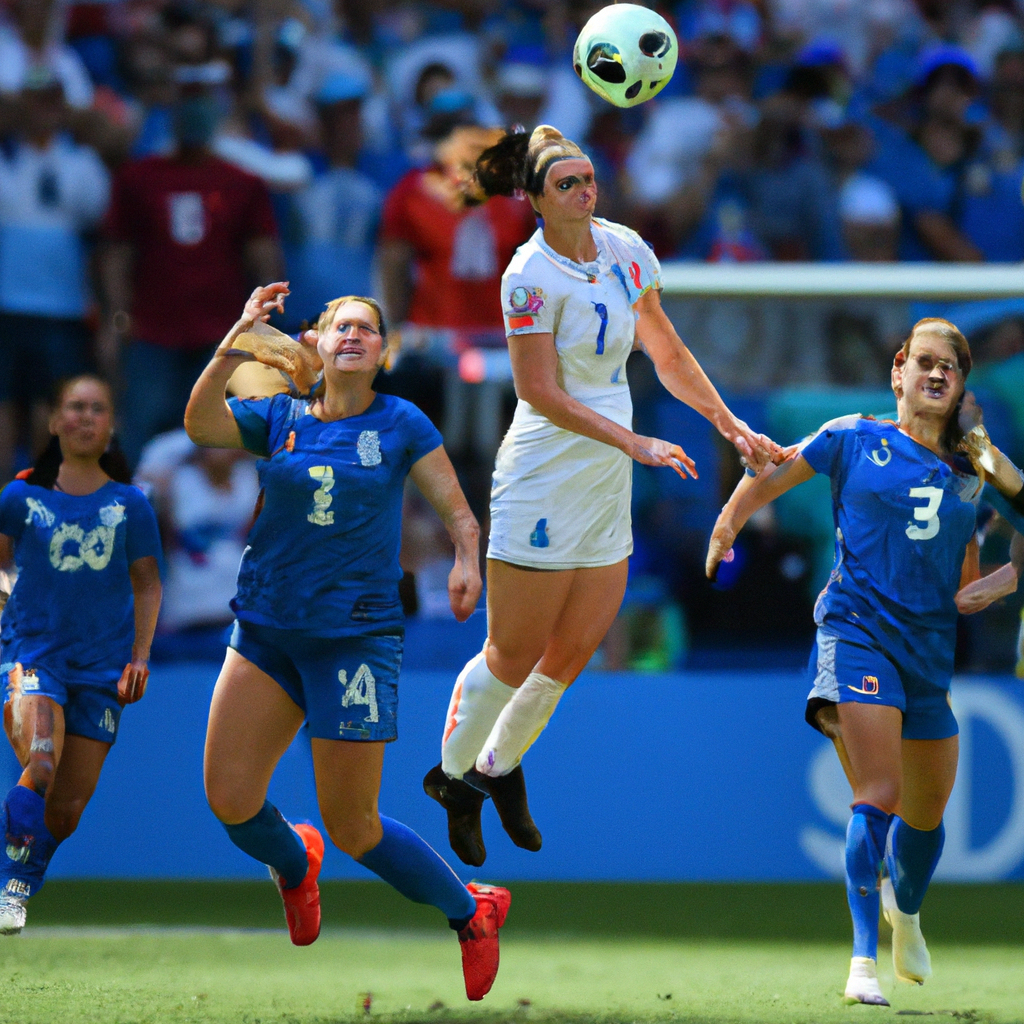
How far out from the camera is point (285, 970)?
21.2ft

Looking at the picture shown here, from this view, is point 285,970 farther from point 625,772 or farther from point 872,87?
point 872,87

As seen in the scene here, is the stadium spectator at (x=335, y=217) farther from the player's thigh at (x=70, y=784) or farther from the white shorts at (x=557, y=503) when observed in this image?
the white shorts at (x=557, y=503)

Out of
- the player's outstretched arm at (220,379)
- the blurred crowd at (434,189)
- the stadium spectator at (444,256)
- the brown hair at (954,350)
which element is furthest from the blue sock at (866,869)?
the stadium spectator at (444,256)

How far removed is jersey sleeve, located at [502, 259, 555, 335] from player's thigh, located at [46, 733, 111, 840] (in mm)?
2202

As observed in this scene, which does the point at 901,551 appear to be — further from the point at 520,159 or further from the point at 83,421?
the point at 83,421

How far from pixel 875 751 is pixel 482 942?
1.44m

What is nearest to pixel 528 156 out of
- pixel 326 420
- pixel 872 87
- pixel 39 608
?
pixel 326 420

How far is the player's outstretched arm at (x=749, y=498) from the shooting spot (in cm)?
A: 528

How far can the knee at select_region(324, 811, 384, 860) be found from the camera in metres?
5.08

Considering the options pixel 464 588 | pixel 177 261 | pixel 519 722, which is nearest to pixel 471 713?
pixel 519 722

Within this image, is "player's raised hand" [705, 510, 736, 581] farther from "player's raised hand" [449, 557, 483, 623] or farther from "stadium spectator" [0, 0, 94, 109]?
"stadium spectator" [0, 0, 94, 109]

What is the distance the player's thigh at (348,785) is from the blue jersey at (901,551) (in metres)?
1.51

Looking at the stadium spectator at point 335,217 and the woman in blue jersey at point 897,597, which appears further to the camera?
the stadium spectator at point 335,217

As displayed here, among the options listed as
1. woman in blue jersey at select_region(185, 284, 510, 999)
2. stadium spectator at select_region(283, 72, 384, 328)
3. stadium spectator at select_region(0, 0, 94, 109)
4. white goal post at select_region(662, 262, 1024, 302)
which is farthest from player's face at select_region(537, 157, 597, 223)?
stadium spectator at select_region(0, 0, 94, 109)
